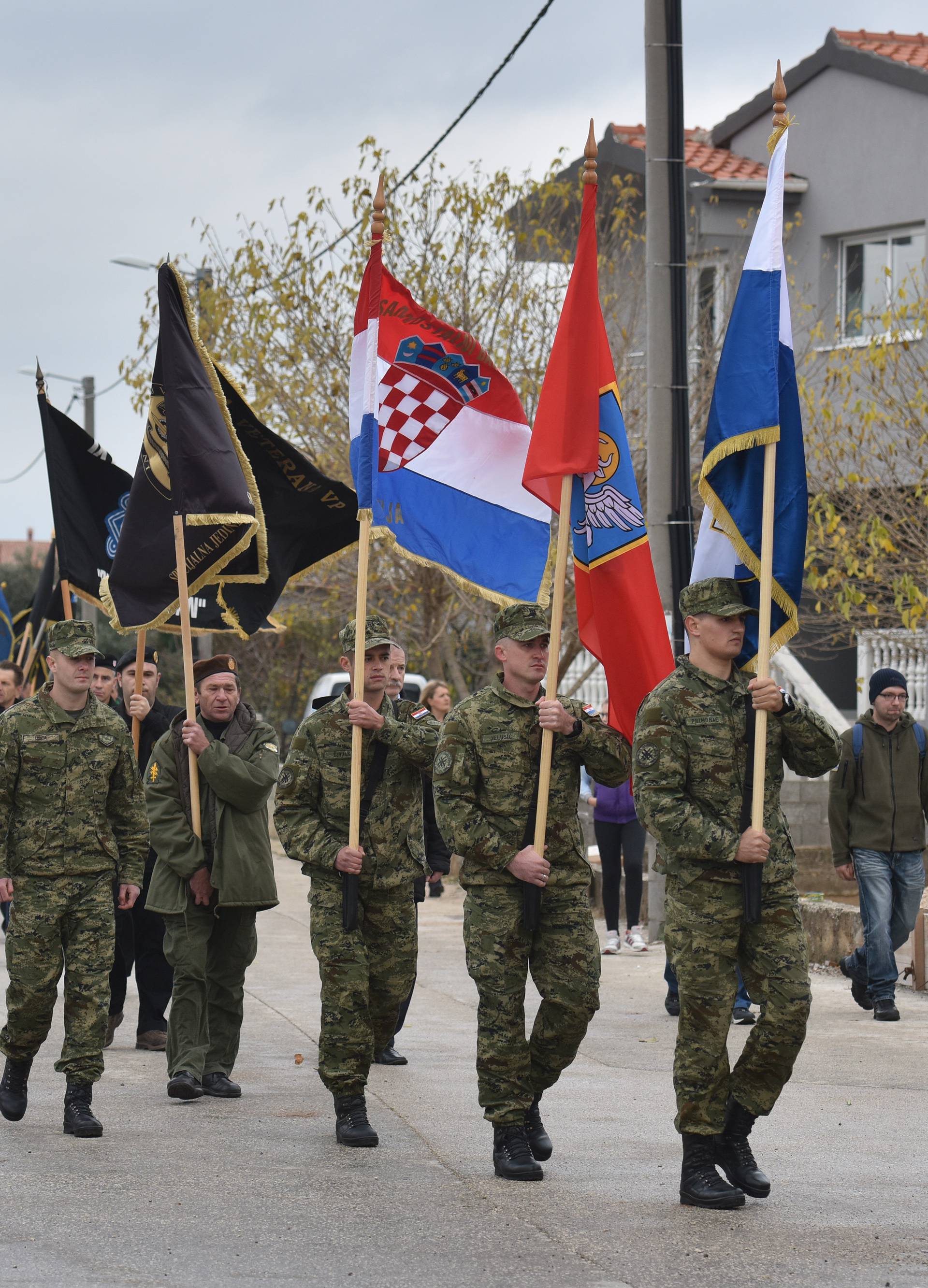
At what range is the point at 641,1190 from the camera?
6184 mm

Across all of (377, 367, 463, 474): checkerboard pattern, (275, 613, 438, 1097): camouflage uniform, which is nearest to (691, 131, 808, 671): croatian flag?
(275, 613, 438, 1097): camouflage uniform

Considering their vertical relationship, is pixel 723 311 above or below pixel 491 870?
above

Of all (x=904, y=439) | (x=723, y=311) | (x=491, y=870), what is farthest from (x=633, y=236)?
(x=491, y=870)

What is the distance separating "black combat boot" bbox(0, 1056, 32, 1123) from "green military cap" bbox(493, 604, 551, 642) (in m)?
2.65

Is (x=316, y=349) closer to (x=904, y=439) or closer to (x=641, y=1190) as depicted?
(x=904, y=439)

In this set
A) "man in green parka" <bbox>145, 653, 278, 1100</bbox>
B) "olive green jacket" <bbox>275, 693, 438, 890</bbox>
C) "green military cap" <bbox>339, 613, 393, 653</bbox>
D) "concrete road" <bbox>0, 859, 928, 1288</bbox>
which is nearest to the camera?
"concrete road" <bbox>0, 859, 928, 1288</bbox>

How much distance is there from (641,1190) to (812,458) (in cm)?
1266

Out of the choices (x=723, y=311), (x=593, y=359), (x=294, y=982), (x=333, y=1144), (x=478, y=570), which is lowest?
(x=294, y=982)

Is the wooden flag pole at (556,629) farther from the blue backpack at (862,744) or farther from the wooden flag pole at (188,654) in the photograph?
the blue backpack at (862,744)

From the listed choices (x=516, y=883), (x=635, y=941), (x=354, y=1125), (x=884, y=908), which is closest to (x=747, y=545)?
(x=516, y=883)

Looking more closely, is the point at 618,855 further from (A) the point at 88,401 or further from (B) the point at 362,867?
(A) the point at 88,401

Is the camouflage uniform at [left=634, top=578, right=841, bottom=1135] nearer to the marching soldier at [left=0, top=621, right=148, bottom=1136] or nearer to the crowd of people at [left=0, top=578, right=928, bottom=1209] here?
the crowd of people at [left=0, top=578, right=928, bottom=1209]

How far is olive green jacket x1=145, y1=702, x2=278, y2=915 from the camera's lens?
7.96 metres

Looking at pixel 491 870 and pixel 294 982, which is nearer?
pixel 491 870
